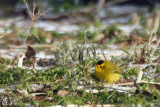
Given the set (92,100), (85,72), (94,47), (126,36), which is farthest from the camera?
(126,36)

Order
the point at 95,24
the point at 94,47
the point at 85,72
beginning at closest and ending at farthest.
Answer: the point at 85,72
the point at 94,47
the point at 95,24

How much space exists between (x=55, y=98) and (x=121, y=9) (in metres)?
9.37

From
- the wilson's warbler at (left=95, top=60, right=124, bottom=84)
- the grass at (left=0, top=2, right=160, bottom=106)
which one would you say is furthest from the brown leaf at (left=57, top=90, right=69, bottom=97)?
the wilson's warbler at (left=95, top=60, right=124, bottom=84)

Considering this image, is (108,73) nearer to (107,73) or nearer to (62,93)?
(107,73)

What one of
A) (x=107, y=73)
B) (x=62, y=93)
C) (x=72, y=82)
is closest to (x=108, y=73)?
(x=107, y=73)

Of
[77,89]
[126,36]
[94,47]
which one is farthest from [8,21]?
[77,89]

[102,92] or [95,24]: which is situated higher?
[95,24]

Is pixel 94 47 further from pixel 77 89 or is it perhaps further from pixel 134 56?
pixel 77 89

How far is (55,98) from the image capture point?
181 inches

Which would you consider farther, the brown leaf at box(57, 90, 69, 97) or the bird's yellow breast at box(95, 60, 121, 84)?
the bird's yellow breast at box(95, 60, 121, 84)

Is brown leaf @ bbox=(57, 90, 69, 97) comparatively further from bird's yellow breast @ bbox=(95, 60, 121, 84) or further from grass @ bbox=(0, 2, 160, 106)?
bird's yellow breast @ bbox=(95, 60, 121, 84)

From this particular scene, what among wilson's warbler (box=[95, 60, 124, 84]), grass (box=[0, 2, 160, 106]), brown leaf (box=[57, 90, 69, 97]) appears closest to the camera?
grass (box=[0, 2, 160, 106])

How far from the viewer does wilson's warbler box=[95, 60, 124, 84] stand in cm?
491

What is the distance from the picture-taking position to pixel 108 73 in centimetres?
493
